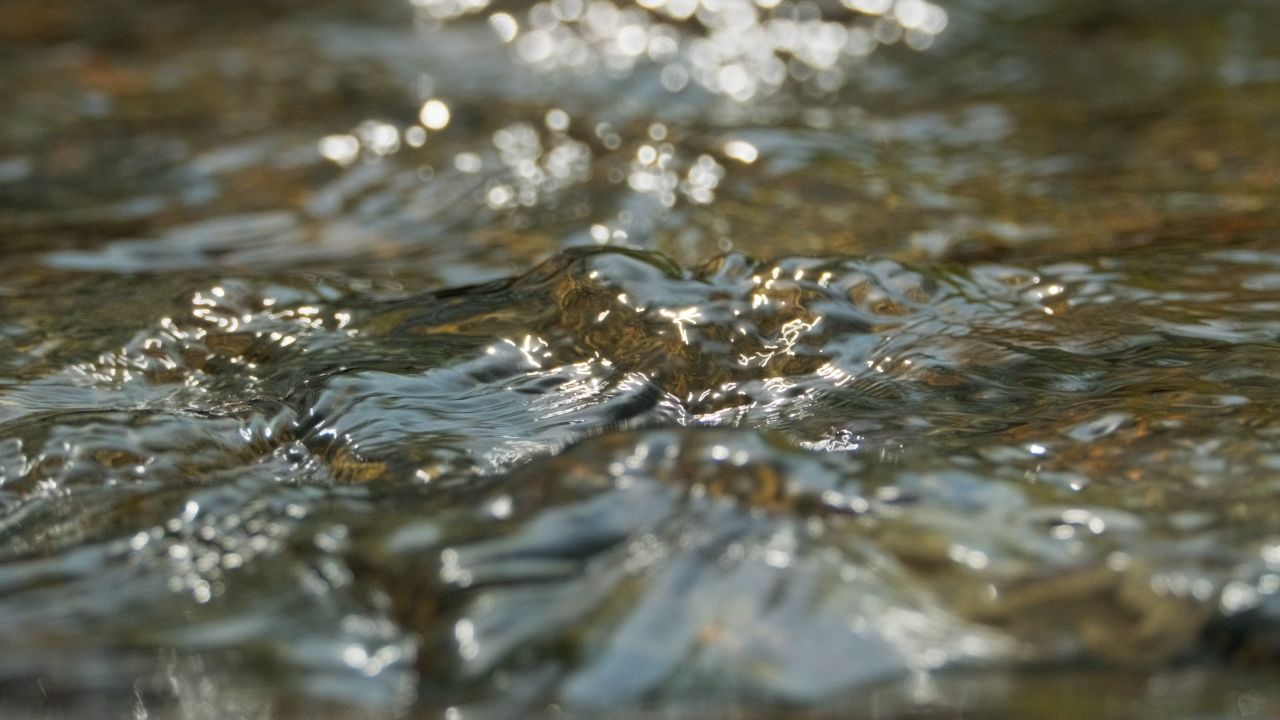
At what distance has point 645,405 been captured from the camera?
7.00 feet

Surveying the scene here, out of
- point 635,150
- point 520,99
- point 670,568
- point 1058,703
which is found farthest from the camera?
point 520,99

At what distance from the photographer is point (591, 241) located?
127 inches

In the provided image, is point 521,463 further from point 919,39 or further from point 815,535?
point 919,39

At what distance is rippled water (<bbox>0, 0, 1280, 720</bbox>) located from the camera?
4.82 feet

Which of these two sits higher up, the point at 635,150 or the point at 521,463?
the point at 521,463

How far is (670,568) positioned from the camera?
5.08 feet

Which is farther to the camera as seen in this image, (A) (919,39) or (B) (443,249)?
(A) (919,39)

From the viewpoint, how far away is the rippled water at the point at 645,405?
1.47 m

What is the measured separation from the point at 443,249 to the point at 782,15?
2.64m

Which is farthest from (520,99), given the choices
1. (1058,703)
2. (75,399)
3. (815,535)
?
(1058,703)

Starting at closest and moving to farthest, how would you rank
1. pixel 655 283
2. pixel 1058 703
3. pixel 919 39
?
pixel 1058 703 < pixel 655 283 < pixel 919 39

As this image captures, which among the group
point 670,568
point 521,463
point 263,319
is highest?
point 670,568

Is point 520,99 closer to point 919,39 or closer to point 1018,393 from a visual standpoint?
point 919,39

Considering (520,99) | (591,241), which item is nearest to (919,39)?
(520,99)
